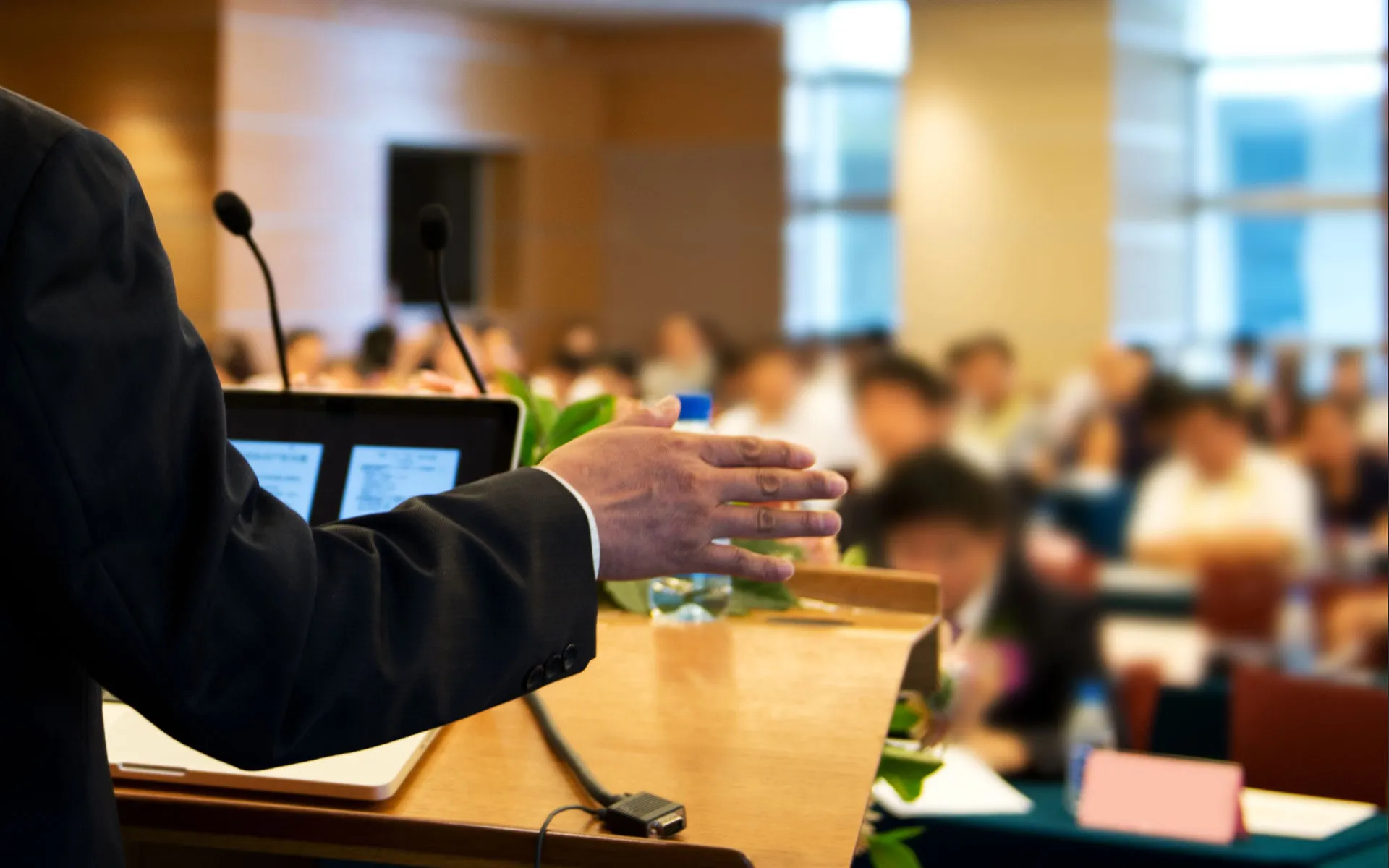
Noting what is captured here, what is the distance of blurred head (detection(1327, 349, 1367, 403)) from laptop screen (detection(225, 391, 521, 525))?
20.6ft

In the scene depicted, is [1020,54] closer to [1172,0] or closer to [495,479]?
[1172,0]

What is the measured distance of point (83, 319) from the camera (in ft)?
2.11

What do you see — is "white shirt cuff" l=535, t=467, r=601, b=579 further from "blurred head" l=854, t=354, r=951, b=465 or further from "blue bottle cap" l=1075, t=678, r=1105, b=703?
"blurred head" l=854, t=354, r=951, b=465

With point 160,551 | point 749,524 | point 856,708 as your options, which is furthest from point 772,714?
point 160,551

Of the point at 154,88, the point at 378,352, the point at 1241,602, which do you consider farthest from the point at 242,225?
the point at 154,88

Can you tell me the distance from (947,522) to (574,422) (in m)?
2.08

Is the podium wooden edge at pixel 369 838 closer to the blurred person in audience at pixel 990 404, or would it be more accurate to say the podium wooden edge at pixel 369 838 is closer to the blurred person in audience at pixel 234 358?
the blurred person in audience at pixel 234 358

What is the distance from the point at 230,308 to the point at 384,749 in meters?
7.69

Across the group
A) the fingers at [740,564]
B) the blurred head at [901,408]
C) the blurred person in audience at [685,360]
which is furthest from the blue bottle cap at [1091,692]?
the blurred person in audience at [685,360]

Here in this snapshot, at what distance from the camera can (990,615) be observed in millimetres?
3396

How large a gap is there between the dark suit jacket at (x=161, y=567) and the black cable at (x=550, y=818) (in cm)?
13

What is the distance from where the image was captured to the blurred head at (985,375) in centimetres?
735

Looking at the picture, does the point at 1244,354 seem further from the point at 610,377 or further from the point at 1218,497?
the point at 610,377

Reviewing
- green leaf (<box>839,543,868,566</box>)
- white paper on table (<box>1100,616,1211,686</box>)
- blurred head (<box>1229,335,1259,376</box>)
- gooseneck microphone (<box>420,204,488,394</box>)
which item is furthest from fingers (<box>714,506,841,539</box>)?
blurred head (<box>1229,335,1259,376</box>)
